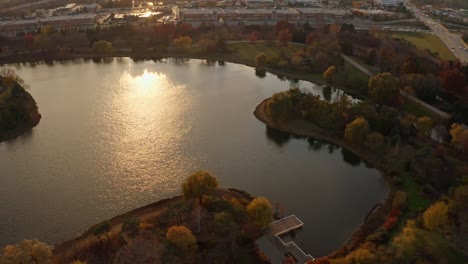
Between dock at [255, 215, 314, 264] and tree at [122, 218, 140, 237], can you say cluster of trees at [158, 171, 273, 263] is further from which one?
tree at [122, 218, 140, 237]

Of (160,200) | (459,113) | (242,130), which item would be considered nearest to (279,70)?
(242,130)

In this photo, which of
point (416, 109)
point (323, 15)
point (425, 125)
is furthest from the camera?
point (323, 15)

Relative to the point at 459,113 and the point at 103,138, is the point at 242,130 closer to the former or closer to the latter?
the point at 103,138

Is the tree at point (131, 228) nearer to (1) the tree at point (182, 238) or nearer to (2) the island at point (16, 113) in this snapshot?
(1) the tree at point (182, 238)

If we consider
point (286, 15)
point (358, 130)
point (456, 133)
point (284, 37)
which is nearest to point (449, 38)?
point (284, 37)

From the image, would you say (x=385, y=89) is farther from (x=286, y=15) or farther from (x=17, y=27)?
(x=17, y=27)
